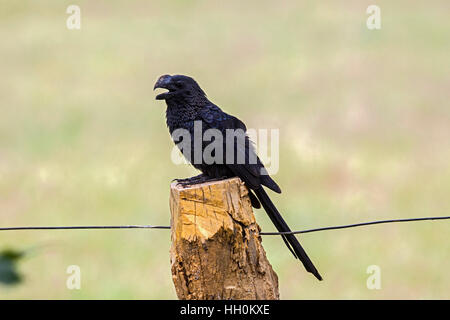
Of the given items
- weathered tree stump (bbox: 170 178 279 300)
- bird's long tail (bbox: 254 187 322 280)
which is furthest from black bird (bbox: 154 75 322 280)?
weathered tree stump (bbox: 170 178 279 300)

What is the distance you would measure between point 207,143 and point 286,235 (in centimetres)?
86

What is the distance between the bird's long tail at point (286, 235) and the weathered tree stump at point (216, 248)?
0.75m

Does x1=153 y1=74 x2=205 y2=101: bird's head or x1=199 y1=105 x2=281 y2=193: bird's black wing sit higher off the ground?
x1=153 y1=74 x2=205 y2=101: bird's head

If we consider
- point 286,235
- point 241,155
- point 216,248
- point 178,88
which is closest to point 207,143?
point 241,155

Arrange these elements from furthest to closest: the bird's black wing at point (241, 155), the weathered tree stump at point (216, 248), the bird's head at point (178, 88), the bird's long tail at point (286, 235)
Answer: the bird's head at point (178, 88) → the bird's black wing at point (241, 155) → the bird's long tail at point (286, 235) → the weathered tree stump at point (216, 248)

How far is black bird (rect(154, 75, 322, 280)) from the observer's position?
3961 millimetres

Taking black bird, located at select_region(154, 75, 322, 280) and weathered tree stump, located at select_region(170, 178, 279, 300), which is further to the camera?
black bird, located at select_region(154, 75, 322, 280)

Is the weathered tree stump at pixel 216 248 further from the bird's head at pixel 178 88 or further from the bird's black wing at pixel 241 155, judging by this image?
the bird's head at pixel 178 88

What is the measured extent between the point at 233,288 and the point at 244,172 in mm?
1210

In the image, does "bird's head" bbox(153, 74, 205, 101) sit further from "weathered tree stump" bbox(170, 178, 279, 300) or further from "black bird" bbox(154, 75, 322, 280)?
"weathered tree stump" bbox(170, 178, 279, 300)

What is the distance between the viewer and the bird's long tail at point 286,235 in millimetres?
3691

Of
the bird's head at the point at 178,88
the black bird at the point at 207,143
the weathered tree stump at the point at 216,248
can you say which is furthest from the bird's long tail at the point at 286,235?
the bird's head at the point at 178,88

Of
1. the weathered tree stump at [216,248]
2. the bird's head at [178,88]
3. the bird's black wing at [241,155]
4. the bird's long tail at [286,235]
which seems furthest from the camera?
the bird's head at [178,88]

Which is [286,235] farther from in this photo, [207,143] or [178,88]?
[178,88]
